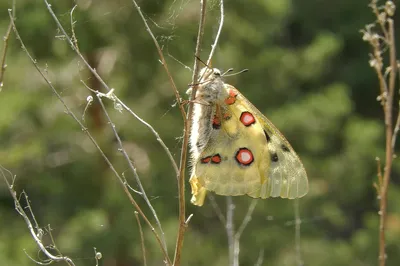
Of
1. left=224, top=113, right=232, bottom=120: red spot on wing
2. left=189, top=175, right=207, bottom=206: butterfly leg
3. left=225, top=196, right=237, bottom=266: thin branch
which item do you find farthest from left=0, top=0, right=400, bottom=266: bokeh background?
left=189, top=175, right=207, bottom=206: butterfly leg

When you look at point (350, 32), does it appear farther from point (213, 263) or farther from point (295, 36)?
point (213, 263)

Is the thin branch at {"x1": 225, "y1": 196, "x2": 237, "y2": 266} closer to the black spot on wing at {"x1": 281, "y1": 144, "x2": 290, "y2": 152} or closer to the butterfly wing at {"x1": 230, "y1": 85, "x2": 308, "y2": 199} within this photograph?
the butterfly wing at {"x1": 230, "y1": 85, "x2": 308, "y2": 199}

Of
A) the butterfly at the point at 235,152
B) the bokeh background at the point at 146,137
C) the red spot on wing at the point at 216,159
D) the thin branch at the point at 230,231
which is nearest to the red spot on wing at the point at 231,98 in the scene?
the butterfly at the point at 235,152

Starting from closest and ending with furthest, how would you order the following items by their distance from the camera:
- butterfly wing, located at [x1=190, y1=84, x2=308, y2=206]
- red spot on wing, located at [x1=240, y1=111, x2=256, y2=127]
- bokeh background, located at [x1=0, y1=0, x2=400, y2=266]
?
butterfly wing, located at [x1=190, y1=84, x2=308, y2=206] < red spot on wing, located at [x1=240, y1=111, x2=256, y2=127] < bokeh background, located at [x1=0, y1=0, x2=400, y2=266]

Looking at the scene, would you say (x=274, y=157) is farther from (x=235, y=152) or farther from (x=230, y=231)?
(x=230, y=231)

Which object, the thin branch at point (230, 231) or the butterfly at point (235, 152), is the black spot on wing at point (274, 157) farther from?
the thin branch at point (230, 231)

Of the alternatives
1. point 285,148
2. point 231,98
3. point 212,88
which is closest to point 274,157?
point 285,148
